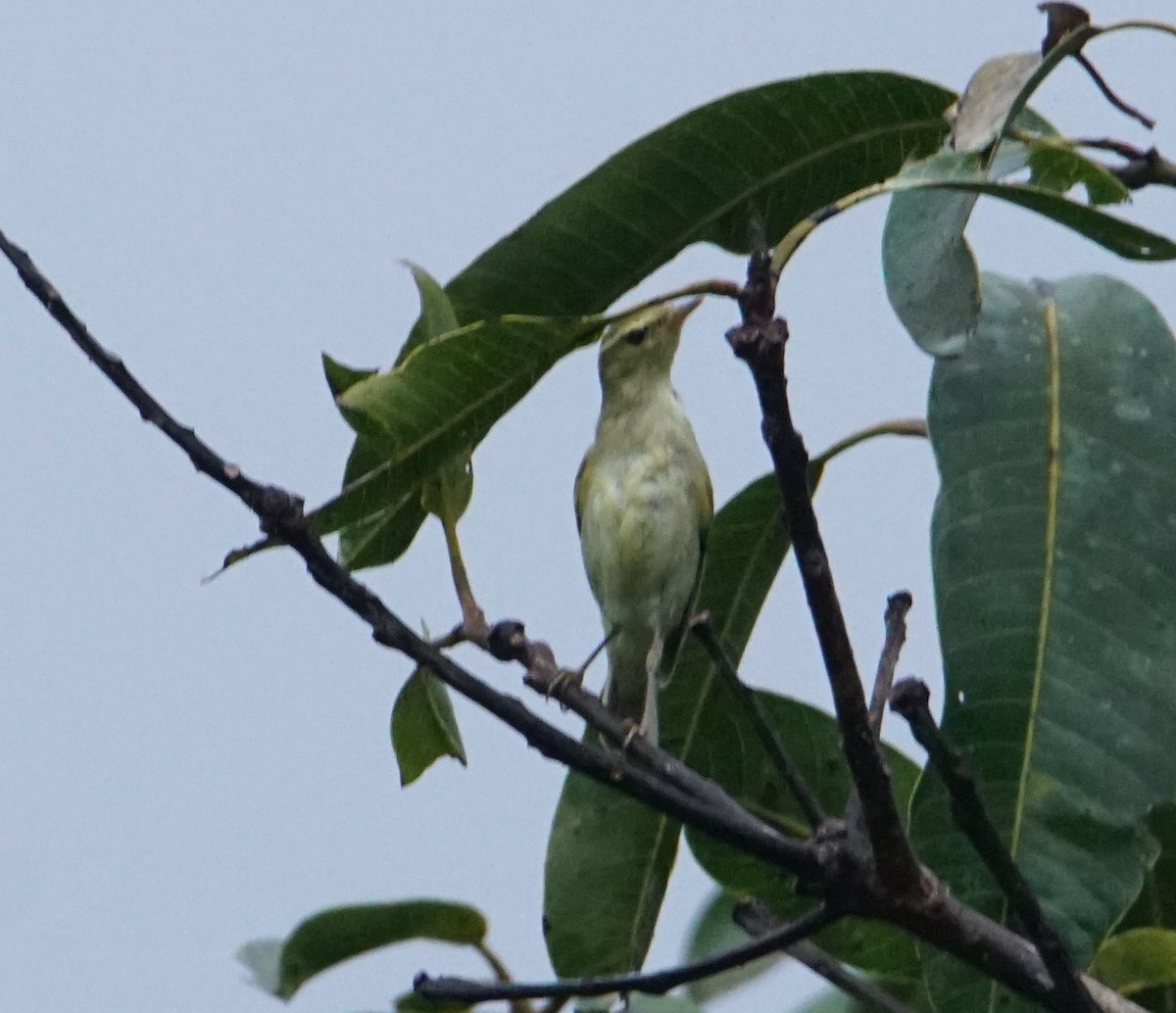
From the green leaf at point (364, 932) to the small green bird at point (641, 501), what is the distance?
0.90 meters

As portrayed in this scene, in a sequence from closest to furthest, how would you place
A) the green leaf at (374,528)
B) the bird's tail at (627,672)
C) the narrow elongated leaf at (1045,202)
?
the narrow elongated leaf at (1045,202) < the green leaf at (374,528) < the bird's tail at (627,672)

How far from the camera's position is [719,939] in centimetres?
269

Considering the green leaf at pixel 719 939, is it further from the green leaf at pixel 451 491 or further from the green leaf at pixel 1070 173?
the green leaf at pixel 1070 173

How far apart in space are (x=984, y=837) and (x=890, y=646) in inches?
16.1

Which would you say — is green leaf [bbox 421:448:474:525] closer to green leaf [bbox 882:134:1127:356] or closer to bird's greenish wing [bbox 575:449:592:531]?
green leaf [bbox 882:134:1127:356]

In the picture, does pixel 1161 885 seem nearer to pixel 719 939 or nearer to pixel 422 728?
pixel 719 939

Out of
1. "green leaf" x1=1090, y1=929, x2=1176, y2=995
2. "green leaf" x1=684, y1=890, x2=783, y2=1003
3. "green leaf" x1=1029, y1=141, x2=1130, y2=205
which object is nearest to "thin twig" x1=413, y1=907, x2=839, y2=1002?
"green leaf" x1=1090, y1=929, x2=1176, y2=995

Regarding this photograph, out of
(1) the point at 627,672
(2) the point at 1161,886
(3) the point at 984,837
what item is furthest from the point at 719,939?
(3) the point at 984,837

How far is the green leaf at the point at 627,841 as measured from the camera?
233 cm

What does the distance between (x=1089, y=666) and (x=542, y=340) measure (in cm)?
64

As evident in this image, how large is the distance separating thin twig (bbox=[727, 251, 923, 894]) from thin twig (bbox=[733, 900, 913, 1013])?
1.26 ft

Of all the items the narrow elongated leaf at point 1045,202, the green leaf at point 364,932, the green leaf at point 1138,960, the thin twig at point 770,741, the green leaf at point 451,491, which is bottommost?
the green leaf at point 1138,960

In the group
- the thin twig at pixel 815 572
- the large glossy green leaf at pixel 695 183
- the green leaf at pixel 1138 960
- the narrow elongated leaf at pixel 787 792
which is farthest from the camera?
the narrow elongated leaf at pixel 787 792

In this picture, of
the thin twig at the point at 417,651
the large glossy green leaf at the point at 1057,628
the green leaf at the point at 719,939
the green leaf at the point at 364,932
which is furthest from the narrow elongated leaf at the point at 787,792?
the thin twig at the point at 417,651
